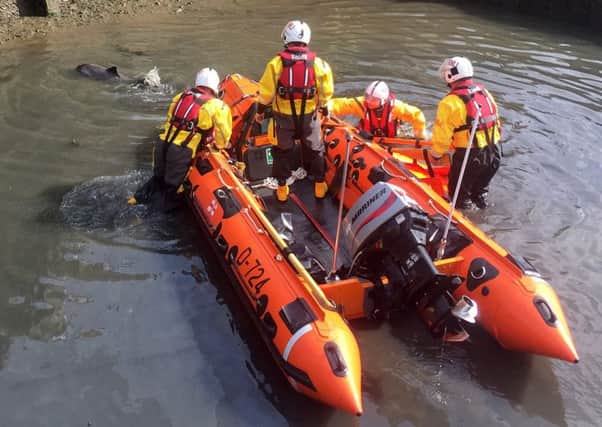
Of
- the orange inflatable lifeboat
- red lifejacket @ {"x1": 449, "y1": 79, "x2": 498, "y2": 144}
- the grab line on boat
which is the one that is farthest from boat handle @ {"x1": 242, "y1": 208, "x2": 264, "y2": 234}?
red lifejacket @ {"x1": 449, "y1": 79, "x2": 498, "y2": 144}

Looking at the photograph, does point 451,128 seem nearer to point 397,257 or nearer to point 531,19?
point 397,257

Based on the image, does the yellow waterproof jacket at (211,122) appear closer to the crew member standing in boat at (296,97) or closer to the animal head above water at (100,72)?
the crew member standing in boat at (296,97)

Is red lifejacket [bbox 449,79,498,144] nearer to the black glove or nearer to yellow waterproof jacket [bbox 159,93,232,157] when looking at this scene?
the black glove

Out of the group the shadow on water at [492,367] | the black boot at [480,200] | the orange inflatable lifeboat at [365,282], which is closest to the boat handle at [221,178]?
the orange inflatable lifeboat at [365,282]

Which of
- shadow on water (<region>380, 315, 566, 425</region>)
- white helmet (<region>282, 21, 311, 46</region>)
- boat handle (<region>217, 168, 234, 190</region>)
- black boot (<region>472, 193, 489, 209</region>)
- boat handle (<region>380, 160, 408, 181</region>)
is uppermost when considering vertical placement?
white helmet (<region>282, 21, 311, 46</region>)

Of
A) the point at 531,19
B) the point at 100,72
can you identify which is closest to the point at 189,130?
the point at 100,72

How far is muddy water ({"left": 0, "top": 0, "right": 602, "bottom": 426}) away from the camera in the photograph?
10.5ft

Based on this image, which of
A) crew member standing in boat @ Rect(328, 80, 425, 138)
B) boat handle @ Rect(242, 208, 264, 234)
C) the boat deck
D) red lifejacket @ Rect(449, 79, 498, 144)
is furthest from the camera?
crew member standing in boat @ Rect(328, 80, 425, 138)

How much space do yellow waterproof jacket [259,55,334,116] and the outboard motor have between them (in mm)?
1546

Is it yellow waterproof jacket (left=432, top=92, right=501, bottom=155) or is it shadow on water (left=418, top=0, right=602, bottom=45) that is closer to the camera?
yellow waterproof jacket (left=432, top=92, right=501, bottom=155)

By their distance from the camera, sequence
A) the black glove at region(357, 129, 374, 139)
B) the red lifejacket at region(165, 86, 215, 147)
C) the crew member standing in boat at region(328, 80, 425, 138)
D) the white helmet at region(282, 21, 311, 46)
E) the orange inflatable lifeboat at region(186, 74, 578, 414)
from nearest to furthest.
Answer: the orange inflatable lifeboat at region(186, 74, 578, 414) < the white helmet at region(282, 21, 311, 46) < the red lifejacket at region(165, 86, 215, 147) < the black glove at region(357, 129, 374, 139) < the crew member standing in boat at region(328, 80, 425, 138)

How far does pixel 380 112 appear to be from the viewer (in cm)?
553

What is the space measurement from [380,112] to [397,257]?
104 inches

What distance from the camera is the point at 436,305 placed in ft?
11.0
